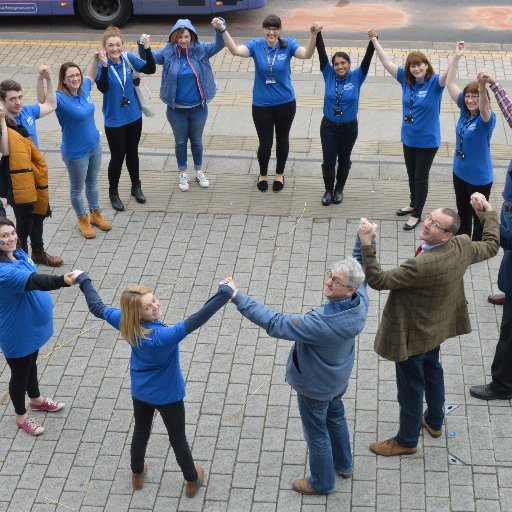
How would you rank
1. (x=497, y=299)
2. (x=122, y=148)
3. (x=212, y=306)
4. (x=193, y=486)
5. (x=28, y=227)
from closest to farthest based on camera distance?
(x=212, y=306)
(x=193, y=486)
(x=497, y=299)
(x=28, y=227)
(x=122, y=148)

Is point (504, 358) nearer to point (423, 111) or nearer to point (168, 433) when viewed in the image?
point (168, 433)

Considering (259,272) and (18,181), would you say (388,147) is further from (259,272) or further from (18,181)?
(18,181)

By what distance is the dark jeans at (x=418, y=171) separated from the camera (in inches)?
350

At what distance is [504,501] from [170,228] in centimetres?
463

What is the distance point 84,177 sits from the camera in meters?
8.95

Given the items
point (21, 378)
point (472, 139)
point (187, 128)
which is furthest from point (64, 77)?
point (472, 139)

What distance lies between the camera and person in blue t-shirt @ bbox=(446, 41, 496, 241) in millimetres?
7957

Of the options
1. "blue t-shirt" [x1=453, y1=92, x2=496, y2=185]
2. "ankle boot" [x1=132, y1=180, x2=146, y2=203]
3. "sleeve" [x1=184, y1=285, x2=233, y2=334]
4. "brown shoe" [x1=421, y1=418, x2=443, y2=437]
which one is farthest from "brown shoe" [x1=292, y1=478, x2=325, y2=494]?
"ankle boot" [x1=132, y1=180, x2=146, y2=203]

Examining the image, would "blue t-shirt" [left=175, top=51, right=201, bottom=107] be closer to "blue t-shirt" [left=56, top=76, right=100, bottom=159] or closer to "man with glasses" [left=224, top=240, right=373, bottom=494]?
"blue t-shirt" [left=56, top=76, right=100, bottom=159]

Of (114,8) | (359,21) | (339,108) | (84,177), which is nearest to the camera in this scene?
(84,177)

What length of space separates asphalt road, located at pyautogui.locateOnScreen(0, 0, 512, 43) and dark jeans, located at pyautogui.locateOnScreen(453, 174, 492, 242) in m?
7.18

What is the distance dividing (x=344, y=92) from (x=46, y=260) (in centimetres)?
336

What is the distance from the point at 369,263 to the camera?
557cm

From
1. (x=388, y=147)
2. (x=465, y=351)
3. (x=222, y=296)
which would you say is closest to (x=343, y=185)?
(x=388, y=147)
